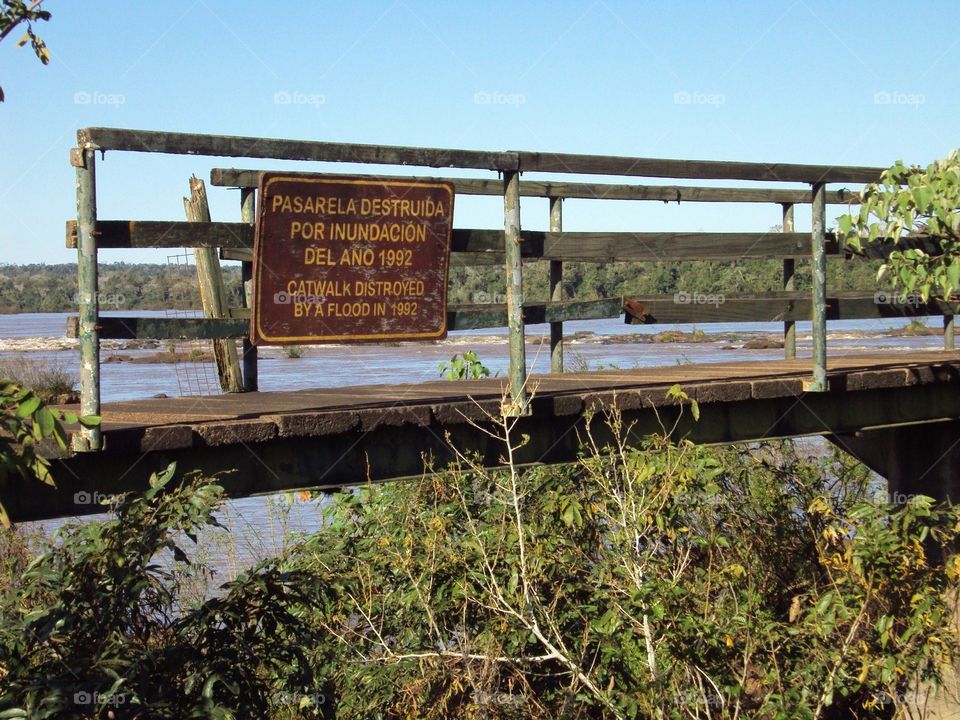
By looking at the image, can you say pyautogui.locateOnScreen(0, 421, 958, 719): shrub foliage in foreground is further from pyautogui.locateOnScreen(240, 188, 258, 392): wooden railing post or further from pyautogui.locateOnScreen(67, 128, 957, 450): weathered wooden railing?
pyautogui.locateOnScreen(240, 188, 258, 392): wooden railing post

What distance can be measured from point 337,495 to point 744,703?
10.7 feet

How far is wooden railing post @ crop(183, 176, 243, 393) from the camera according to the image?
723 cm

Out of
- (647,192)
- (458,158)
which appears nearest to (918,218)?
(647,192)

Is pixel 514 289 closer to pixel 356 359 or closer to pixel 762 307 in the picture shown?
pixel 762 307

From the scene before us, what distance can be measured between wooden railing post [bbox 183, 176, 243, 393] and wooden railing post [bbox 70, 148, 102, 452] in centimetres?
228

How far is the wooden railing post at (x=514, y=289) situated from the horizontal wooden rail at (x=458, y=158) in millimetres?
147

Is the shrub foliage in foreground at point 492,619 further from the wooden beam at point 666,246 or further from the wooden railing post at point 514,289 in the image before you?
the wooden beam at point 666,246

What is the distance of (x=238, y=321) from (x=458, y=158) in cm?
136

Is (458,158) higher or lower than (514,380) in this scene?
higher

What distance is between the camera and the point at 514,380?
616cm

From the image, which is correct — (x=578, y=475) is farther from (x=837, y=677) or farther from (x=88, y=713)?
(x=88, y=713)

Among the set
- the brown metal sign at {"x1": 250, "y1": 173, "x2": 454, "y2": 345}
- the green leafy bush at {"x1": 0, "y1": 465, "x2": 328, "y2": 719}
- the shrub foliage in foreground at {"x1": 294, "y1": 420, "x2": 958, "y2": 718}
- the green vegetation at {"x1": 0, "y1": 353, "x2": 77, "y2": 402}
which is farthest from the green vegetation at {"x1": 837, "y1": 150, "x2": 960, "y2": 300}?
the green vegetation at {"x1": 0, "y1": 353, "x2": 77, "y2": 402}

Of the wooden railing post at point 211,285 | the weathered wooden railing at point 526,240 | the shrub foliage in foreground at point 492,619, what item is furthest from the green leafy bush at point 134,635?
the wooden railing post at point 211,285

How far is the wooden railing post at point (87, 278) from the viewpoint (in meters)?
4.86
